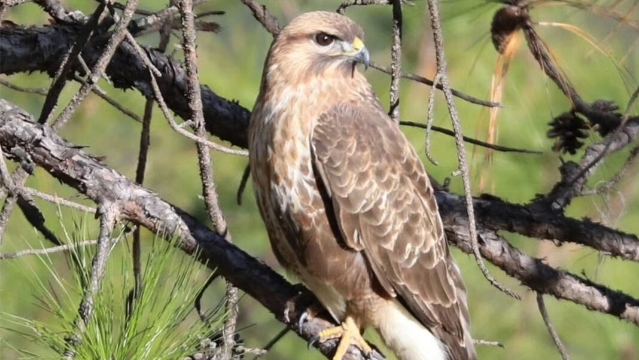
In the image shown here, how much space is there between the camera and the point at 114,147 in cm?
489

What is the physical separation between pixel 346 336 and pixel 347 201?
365 millimetres

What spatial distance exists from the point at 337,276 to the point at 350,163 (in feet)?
0.98

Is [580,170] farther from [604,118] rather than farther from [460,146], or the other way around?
[460,146]

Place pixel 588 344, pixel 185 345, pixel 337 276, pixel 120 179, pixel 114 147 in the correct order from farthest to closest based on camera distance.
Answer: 1. pixel 114 147
2. pixel 588 344
3. pixel 337 276
4. pixel 120 179
5. pixel 185 345

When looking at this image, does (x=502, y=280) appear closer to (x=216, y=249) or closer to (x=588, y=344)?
(x=588, y=344)

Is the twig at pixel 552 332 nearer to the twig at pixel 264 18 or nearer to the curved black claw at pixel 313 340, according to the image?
the curved black claw at pixel 313 340

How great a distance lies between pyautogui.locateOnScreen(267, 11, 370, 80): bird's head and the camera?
2.77m

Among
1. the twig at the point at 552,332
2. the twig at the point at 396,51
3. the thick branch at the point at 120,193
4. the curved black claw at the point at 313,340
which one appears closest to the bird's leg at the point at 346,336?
the curved black claw at the point at 313,340

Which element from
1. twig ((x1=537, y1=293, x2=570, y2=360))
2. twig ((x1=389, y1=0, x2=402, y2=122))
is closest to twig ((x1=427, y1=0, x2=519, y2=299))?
twig ((x1=389, y1=0, x2=402, y2=122))

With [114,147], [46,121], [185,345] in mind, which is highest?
[114,147]

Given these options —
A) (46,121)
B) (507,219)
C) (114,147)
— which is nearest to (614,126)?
(507,219)

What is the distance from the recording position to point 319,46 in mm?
2805

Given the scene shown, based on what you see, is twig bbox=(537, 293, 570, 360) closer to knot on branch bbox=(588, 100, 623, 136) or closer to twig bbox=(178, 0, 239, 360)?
knot on branch bbox=(588, 100, 623, 136)

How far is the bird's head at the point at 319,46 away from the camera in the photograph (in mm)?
2766
